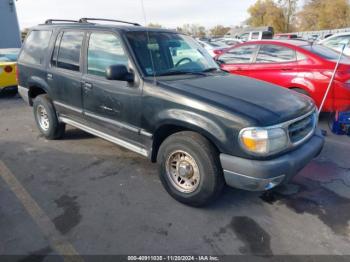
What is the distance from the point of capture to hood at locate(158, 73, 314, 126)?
8.98ft

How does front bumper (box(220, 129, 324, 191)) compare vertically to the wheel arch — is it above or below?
below

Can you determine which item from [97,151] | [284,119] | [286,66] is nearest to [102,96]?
[97,151]

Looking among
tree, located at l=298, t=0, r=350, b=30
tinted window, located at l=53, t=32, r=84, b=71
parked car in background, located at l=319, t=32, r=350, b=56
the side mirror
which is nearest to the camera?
the side mirror

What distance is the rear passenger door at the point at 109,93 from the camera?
341cm

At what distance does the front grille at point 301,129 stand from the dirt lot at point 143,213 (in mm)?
767

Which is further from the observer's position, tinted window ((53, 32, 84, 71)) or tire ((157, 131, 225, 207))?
tinted window ((53, 32, 84, 71))

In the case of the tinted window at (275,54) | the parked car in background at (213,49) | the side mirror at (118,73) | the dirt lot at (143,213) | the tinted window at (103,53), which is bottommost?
the dirt lot at (143,213)

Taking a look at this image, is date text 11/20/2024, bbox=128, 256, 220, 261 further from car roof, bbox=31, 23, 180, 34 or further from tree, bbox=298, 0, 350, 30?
tree, bbox=298, 0, 350, 30

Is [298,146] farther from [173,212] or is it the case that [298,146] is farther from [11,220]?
[11,220]

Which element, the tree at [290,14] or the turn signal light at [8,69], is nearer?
the turn signal light at [8,69]

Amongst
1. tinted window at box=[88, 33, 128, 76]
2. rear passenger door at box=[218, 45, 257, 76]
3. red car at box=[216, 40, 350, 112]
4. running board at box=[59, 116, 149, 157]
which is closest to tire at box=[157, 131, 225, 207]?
running board at box=[59, 116, 149, 157]

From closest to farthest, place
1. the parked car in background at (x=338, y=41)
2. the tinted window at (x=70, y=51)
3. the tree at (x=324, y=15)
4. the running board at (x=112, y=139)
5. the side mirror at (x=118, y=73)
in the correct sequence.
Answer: the side mirror at (x=118, y=73), the running board at (x=112, y=139), the tinted window at (x=70, y=51), the parked car in background at (x=338, y=41), the tree at (x=324, y=15)

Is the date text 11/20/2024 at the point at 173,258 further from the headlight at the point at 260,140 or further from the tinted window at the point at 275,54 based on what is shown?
the tinted window at the point at 275,54

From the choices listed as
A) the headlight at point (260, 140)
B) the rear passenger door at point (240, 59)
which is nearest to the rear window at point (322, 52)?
the rear passenger door at point (240, 59)
